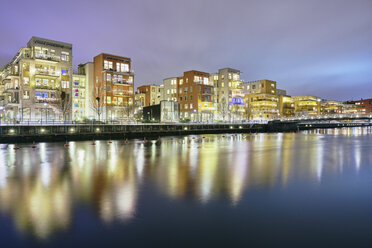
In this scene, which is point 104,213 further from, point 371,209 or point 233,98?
point 233,98

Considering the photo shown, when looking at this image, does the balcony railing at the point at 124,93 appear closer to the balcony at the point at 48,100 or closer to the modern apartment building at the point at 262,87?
the balcony at the point at 48,100

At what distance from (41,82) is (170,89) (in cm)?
4827

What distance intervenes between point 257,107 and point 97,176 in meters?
113

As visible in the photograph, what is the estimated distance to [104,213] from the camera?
29.5 feet

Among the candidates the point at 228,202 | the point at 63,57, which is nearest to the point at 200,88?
the point at 63,57

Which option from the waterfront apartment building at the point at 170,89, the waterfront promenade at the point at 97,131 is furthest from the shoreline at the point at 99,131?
the waterfront apartment building at the point at 170,89

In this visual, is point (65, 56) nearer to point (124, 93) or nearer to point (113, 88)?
point (113, 88)

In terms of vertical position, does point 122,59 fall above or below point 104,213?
above

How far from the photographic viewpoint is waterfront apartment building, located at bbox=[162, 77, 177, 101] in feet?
316

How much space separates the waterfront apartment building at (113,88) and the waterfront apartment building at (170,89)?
26.6 m

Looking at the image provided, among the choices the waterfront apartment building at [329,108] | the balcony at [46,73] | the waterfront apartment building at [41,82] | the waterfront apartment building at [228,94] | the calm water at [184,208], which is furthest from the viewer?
the waterfront apartment building at [329,108]

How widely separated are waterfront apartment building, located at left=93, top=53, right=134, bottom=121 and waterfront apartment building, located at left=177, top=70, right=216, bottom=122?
23.9 metres

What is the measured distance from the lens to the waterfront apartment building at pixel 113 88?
67.2 meters

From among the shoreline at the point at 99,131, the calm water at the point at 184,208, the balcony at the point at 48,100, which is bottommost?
the calm water at the point at 184,208
